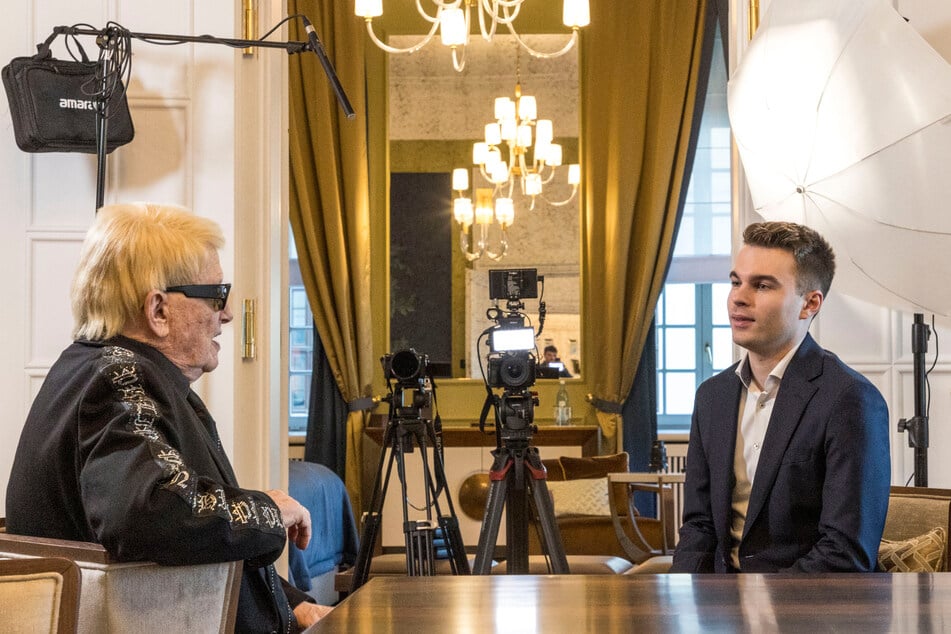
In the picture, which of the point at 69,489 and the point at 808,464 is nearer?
the point at 69,489

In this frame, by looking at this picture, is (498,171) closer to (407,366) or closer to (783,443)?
(407,366)

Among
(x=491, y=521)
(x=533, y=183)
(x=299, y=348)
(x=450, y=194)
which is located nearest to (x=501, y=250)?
(x=450, y=194)

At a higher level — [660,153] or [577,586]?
[660,153]

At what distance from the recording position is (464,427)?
21.3ft

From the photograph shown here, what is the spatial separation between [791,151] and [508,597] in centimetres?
181

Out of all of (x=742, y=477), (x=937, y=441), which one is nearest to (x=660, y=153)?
(x=937, y=441)

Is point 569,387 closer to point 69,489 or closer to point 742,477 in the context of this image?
point 742,477

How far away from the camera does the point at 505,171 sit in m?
5.92

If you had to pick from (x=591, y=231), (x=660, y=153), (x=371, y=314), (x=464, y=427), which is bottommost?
(x=464, y=427)

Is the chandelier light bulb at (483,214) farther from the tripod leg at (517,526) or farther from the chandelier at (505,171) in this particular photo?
the tripod leg at (517,526)

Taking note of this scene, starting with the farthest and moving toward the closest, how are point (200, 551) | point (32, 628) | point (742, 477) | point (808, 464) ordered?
point (742, 477)
point (808, 464)
point (200, 551)
point (32, 628)

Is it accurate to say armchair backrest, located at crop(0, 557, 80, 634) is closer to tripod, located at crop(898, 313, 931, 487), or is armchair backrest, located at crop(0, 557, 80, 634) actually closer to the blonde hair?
the blonde hair


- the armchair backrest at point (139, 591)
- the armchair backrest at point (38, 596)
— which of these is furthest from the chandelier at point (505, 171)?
the armchair backrest at point (38, 596)

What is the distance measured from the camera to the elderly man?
1.46m
